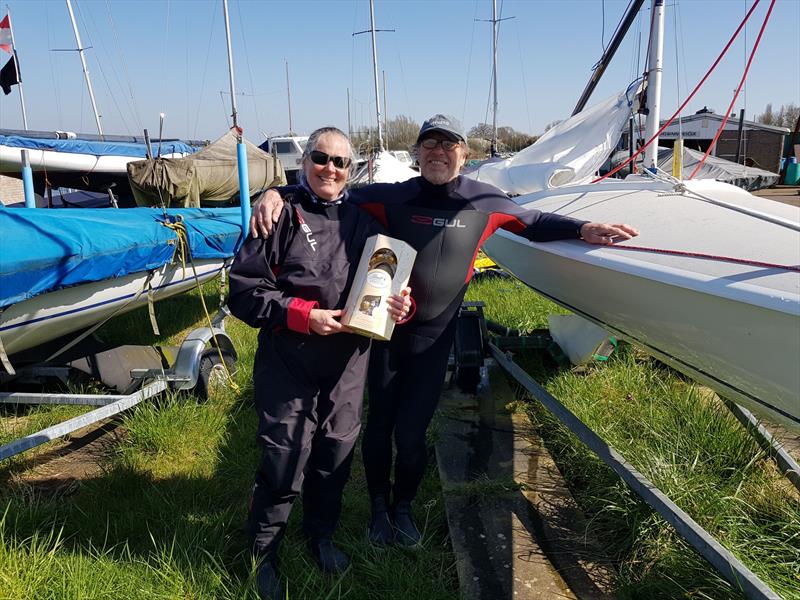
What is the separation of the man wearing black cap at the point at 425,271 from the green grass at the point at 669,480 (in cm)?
97

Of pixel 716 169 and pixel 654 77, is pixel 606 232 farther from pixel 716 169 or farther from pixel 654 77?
pixel 716 169

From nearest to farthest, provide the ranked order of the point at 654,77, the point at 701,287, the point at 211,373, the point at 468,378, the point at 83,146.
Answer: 1. the point at 701,287
2. the point at 211,373
3. the point at 468,378
4. the point at 654,77
5. the point at 83,146

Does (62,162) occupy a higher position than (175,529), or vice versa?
(62,162)

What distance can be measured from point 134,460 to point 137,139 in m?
11.6

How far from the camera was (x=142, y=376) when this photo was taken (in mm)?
3662

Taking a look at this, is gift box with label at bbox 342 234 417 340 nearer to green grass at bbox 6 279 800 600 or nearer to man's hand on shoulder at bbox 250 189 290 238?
man's hand on shoulder at bbox 250 189 290 238

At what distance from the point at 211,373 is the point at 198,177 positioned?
4506 mm

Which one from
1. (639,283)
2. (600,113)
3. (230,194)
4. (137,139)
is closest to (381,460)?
(639,283)

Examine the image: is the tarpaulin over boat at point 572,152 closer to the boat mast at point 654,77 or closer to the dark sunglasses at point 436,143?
the boat mast at point 654,77

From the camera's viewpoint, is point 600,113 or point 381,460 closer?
point 381,460

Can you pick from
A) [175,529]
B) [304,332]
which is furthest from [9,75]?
[304,332]

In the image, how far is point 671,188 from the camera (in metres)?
3.07

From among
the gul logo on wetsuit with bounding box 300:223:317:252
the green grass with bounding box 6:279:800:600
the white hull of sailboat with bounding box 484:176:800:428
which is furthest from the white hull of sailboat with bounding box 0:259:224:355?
the white hull of sailboat with bounding box 484:176:800:428

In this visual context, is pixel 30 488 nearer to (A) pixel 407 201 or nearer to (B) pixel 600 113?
(A) pixel 407 201
